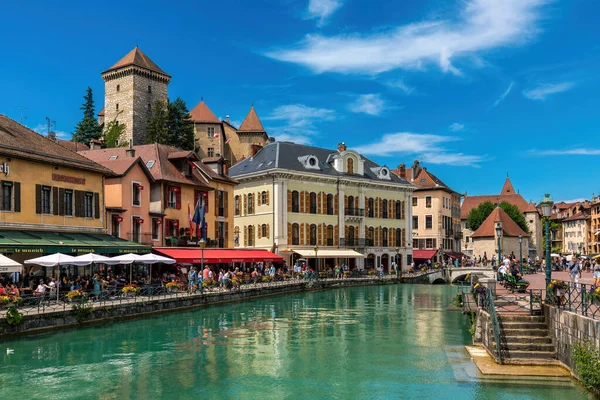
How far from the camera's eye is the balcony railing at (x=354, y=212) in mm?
64688

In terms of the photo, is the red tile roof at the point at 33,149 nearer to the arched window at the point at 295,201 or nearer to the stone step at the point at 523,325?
the stone step at the point at 523,325

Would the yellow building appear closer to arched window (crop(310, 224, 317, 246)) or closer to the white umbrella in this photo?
the white umbrella

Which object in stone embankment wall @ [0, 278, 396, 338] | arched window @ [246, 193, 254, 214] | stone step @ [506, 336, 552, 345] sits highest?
arched window @ [246, 193, 254, 214]

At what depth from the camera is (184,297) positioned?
33938 millimetres

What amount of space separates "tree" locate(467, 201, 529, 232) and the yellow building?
219 feet

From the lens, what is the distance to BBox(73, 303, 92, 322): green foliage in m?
26.4

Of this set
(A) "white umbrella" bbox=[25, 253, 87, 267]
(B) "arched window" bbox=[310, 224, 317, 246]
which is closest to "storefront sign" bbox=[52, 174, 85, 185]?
(A) "white umbrella" bbox=[25, 253, 87, 267]

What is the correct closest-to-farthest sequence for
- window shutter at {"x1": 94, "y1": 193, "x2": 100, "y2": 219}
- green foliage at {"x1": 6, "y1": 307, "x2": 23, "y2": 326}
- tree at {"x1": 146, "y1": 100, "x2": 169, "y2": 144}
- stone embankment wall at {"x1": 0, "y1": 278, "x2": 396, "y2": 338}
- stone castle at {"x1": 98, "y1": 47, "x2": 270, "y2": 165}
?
green foliage at {"x1": 6, "y1": 307, "x2": 23, "y2": 326} < stone embankment wall at {"x1": 0, "y1": 278, "x2": 396, "y2": 338} < window shutter at {"x1": 94, "y1": 193, "x2": 100, "y2": 219} < tree at {"x1": 146, "y1": 100, "x2": 169, "y2": 144} < stone castle at {"x1": 98, "y1": 47, "x2": 270, "y2": 165}

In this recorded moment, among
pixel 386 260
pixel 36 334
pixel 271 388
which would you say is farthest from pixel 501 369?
pixel 386 260

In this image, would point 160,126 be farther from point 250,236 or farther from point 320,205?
point 320,205

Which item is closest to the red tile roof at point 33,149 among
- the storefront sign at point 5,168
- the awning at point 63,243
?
the storefront sign at point 5,168

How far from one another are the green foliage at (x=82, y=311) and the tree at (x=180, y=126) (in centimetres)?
6206

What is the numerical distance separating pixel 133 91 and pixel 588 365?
93466 millimetres

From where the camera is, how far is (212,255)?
4344 centimetres
